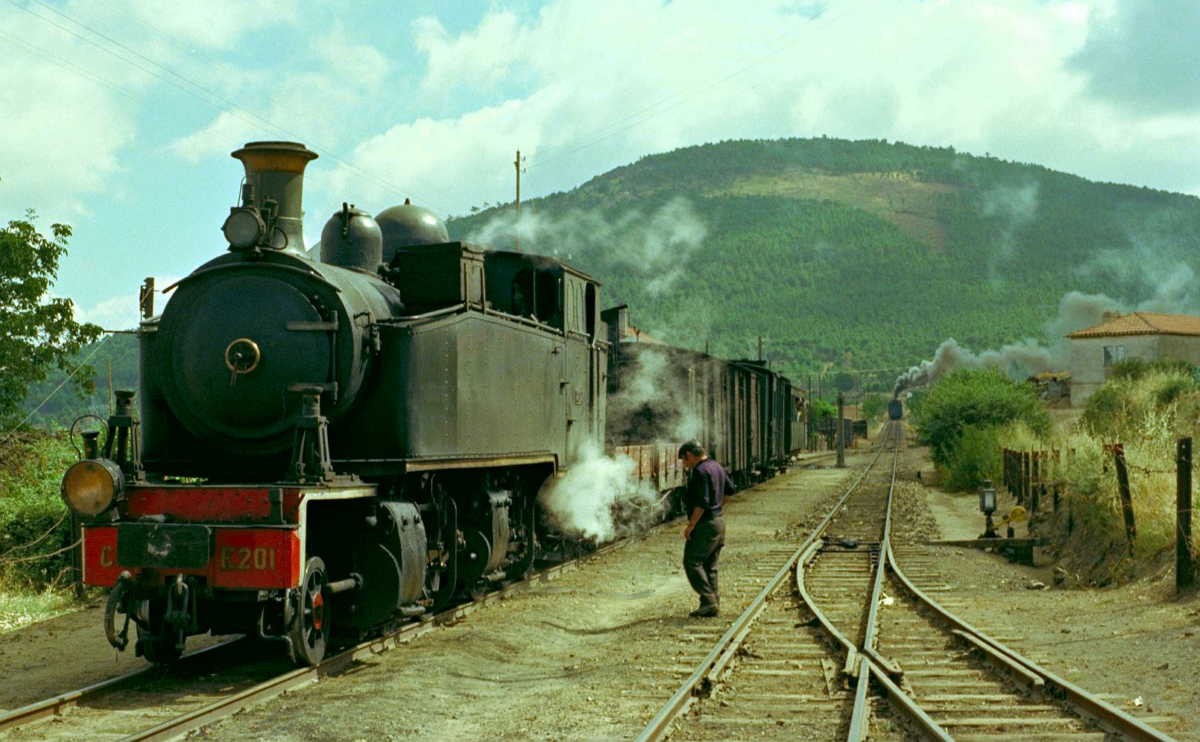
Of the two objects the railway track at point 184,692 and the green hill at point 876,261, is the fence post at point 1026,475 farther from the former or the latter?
the green hill at point 876,261

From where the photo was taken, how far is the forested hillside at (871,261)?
Result: 465 ft

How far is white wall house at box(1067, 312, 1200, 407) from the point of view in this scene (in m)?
66.0

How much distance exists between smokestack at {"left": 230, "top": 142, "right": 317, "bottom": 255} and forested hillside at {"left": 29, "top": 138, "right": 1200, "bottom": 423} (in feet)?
381

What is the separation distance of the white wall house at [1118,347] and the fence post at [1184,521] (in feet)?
185

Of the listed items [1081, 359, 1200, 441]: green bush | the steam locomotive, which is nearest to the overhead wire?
the steam locomotive

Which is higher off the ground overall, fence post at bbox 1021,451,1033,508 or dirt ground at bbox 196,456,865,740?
fence post at bbox 1021,451,1033,508

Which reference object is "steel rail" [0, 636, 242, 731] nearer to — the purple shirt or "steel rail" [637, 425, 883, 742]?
"steel rail" [637, 425, 883, 742]

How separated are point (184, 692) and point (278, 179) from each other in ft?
12.1

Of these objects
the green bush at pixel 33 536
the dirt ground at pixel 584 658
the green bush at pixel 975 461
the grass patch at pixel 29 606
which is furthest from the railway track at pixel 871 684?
the green bush at pixel 975 461

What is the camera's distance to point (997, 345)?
4936 inches

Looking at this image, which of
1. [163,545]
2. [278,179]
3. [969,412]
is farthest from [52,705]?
[969,412]

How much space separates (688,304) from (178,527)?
145257 millimetres

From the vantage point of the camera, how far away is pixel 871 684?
7789 millimetres

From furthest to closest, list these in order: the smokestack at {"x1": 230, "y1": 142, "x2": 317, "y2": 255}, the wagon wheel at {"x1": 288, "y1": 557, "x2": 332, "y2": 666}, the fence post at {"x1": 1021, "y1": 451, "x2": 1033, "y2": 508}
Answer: the fence post at {"x1": 1021, "y1": 451, "x2": 1033, "y2": 508} < the smokestack at {"x1": 230, "y1": 142, "x2": 317, "y2": 255} < the wagon wheel at {"x1": 288, "y1": 557, "x2": 332, "y2": 666}
